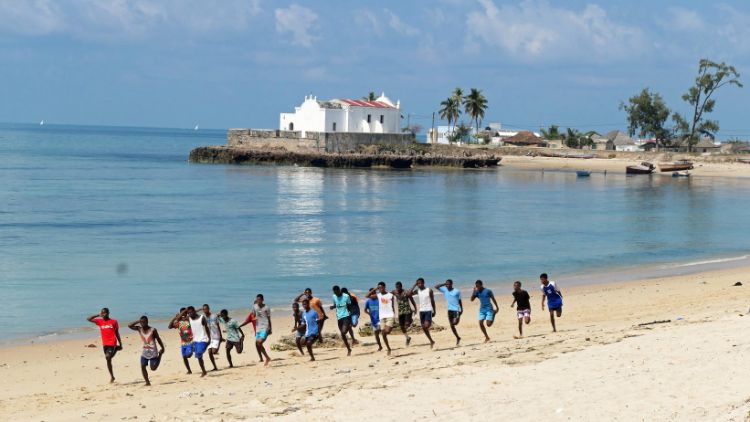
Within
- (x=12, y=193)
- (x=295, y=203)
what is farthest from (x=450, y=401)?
(x=12, y=193)

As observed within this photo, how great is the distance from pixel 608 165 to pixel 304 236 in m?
63.1

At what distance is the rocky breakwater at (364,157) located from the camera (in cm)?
8894

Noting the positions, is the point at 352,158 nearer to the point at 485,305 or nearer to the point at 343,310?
the point at 485,305

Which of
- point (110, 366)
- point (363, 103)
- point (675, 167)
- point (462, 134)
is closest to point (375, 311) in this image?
point (110, 366)

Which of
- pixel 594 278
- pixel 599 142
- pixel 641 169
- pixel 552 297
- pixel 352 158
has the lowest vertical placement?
pixel 594 278

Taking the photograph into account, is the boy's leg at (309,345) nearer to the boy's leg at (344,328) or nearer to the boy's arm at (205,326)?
the boy's leg at (344,328)

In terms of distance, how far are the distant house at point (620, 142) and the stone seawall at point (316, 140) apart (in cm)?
3201

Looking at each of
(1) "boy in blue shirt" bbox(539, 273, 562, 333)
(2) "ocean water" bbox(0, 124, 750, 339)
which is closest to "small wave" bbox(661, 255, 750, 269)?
(2) "ocean water" bbox(0, 124, 750, 339)

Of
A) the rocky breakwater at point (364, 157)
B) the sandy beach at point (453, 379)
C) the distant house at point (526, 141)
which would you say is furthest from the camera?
the distant house at point (526, 141)

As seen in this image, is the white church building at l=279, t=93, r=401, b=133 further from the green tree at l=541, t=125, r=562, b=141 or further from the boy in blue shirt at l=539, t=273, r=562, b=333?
the boy in blue shirt at l=539, t=273, r=562, b=333

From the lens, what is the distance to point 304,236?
3619cm

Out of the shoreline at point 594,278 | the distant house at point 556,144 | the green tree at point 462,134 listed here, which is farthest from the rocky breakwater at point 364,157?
the shoreline at point 594,278

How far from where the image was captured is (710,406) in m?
9.63

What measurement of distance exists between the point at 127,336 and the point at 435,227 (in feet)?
77.2
